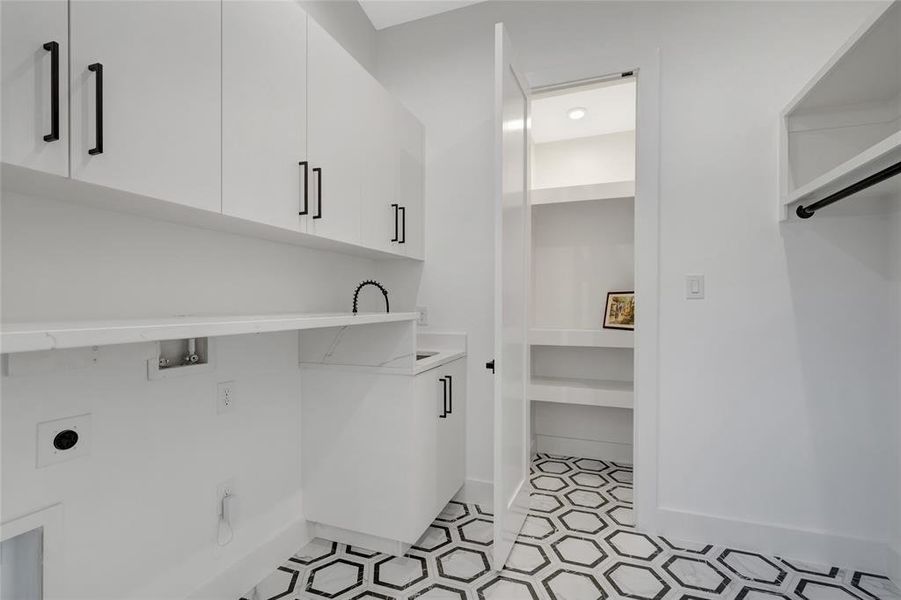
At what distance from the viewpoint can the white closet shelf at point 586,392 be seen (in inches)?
104

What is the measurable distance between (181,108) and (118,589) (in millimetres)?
1295

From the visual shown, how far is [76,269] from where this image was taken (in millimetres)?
1085

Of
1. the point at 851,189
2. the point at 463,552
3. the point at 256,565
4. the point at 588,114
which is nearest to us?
the point at 851,189

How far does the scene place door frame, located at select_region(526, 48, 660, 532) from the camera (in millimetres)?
1971

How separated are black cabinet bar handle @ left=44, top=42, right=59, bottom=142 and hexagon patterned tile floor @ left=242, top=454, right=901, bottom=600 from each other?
1546 millimetres

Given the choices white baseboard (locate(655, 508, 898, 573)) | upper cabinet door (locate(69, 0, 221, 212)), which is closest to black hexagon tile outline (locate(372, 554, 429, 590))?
white baseboard (locate(655, 508, 898, 573))

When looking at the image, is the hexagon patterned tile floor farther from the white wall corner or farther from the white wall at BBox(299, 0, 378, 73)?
the white wall at BBox(299, 0, 378, 73)

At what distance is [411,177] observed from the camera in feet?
7.39

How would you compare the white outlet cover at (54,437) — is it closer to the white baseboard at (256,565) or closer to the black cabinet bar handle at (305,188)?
the white baseboard at (256,565)

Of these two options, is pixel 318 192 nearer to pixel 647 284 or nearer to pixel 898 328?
pixel 647 284

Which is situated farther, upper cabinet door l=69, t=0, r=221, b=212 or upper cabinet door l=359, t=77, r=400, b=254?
upper cabinet door l=359, t=77, r=400, b=254

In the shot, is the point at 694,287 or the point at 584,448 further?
the point at 584,448

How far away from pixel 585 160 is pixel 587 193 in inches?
23.9

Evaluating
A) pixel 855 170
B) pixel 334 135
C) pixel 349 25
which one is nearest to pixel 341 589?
pixel 334 135
